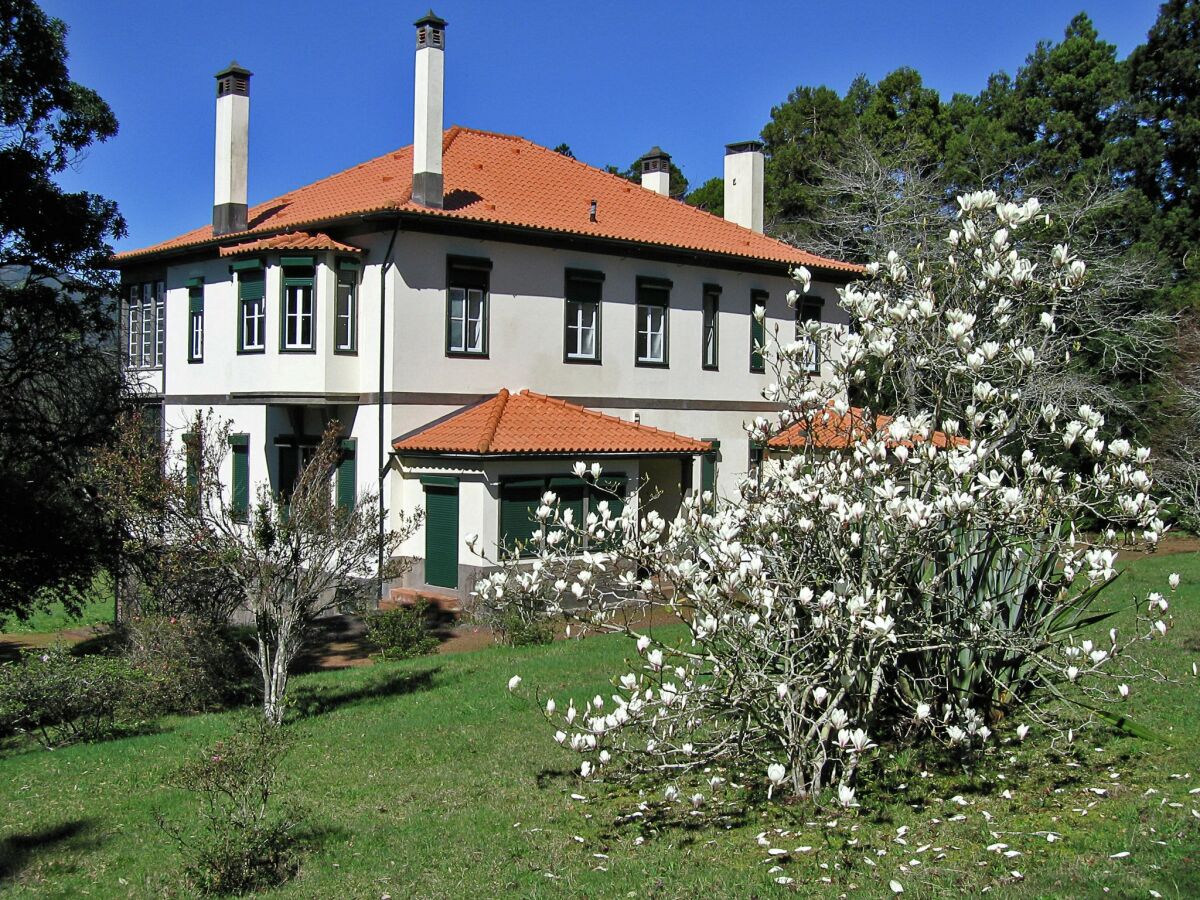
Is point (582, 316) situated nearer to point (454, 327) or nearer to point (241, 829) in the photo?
point (454, 327)

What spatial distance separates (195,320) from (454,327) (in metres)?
6.40

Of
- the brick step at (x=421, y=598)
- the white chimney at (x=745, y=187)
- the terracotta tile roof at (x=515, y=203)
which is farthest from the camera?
the white chimney at (x=745, y=187)

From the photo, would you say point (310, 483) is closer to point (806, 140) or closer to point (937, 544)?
point (937, 544)

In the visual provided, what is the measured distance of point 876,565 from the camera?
24.4 feet

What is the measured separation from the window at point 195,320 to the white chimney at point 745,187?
13342mm

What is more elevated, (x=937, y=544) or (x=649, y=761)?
(x=937, y=544)

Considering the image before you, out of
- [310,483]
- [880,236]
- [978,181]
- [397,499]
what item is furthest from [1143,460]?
[978,181]

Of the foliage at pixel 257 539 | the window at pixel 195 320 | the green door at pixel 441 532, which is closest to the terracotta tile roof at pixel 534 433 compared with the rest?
the green door at pixel 441 532

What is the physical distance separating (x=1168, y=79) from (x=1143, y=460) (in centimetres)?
3596

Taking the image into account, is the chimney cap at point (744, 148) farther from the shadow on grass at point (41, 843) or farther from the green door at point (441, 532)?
the shadow on grass at point (41, 843)

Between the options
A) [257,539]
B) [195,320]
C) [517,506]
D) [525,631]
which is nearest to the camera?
[257,539]

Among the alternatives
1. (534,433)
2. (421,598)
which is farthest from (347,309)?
(421,598)

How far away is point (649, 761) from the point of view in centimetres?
822

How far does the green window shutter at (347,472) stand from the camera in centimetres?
2184
